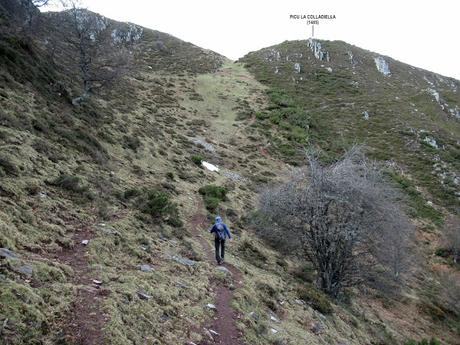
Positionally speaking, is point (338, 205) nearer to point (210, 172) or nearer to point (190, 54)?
point (210, 172)

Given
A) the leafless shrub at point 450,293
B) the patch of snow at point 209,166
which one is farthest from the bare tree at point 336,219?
the patch of snow at point 209,166

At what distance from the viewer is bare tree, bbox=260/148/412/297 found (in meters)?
16.7

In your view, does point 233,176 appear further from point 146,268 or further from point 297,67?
point 297,67

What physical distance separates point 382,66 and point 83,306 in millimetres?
76516

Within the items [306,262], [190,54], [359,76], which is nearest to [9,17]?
[306,262]

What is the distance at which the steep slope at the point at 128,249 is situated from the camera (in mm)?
6816

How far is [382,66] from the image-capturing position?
2896 inches

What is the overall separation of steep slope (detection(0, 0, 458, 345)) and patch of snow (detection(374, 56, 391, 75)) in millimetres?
51402

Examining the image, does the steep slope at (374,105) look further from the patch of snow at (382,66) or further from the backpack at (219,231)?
the backpack at (219,231)

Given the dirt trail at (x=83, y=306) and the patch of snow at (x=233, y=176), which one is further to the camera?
the patch of snow at (x=233, y=176)

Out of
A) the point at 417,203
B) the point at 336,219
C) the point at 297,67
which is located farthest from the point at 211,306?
the point at 297,67

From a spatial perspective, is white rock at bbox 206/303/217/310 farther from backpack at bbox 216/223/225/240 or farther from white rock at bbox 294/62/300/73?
white rock at bbox 294/62/300/73

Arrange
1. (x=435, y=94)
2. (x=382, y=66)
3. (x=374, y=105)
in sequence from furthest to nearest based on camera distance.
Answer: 1. (x=382, y=66)
2. (x=435, y=94)
3. (x=374, y=105)

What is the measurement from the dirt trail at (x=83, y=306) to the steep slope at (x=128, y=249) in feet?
0.08
